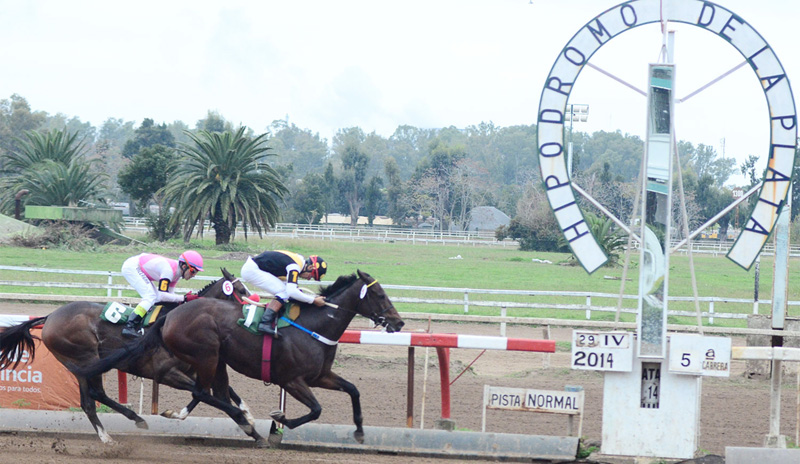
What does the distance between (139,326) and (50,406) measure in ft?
3.77

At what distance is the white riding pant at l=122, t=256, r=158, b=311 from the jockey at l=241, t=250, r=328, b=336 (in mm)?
851

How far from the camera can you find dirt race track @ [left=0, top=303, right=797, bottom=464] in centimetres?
610

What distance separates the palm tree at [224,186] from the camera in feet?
98.7

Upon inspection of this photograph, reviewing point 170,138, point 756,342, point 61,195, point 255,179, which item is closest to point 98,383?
point 756,342

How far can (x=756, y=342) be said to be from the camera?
1097 cm

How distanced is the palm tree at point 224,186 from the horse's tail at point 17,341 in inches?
905

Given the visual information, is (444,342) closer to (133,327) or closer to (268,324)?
(268,324)

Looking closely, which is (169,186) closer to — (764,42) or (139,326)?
(139,326)

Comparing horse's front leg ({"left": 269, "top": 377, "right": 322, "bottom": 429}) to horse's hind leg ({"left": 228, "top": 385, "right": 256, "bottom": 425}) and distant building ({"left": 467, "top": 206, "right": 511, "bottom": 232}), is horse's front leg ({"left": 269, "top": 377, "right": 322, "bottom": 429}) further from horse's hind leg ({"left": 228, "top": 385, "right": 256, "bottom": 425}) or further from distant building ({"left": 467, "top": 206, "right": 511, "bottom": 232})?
distant building ({"left": 467, "top": 206, "right": 511, "bottom": 232})

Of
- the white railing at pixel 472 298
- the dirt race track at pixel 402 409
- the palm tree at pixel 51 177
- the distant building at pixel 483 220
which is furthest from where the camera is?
the distant building at pixel 483 220

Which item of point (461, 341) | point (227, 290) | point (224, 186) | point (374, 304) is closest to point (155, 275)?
point (227, 290)

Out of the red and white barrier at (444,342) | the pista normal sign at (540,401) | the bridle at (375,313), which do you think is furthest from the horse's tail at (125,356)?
the pista normal sign at (540,401)

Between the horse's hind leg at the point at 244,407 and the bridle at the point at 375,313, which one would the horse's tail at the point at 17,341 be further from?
the bridle at the point at 375,313

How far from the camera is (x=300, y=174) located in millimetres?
115375
